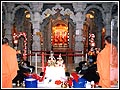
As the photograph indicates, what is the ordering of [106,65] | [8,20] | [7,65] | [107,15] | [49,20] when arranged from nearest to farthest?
1. [7,65]
2. [106,65]
3. [107,15]
4. [8,20]
5. [49,20]

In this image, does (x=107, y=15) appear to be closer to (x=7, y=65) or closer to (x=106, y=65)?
(x=106, y=65)

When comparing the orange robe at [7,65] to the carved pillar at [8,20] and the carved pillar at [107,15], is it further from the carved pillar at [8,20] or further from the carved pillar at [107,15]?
the carved pillar at [107,15]

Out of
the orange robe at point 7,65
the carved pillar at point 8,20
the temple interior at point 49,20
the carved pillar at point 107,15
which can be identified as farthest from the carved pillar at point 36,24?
the orange robe at point 7,65

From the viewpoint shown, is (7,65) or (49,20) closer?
(7,65)

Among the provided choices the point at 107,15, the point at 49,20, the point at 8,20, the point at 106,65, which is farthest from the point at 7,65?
the point at 49,20

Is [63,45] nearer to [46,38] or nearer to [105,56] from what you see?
[46,38]

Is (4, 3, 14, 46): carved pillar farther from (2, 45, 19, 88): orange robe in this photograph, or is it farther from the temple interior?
(2, 45, 19, 88): orange robe

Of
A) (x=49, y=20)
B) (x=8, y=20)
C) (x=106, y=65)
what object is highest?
(x=49, y=20)

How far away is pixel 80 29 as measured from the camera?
1788 centimetres

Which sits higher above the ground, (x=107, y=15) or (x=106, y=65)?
(x=107, y=15)

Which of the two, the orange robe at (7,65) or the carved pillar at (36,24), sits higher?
the carved pillar at (36,24)

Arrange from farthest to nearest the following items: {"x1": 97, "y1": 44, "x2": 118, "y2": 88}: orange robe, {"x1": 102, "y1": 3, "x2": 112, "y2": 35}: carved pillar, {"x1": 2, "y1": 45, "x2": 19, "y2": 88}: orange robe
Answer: {"x1": 102, "y1": 3, "x2": 112, "y2": 35}: carved pillar < {"x1": 97, "y1": 44, "x2": 118, "y2": 88}: orange robe < {"x1": 2, "y1": 45, "x2": 19, "y2": 88}: orange robe

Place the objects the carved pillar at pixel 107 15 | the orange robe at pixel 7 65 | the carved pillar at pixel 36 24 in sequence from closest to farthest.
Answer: the orange robe at pixel 7 65 < the carved pillar at pixel 107 15 < the carved pillar at pixel 36 24

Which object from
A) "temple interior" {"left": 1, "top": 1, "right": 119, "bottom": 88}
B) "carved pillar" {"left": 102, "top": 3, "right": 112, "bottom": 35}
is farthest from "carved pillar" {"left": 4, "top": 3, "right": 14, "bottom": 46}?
"carved pillar" {"left": 102, "top": 3, "right": 112, "bottom": 35}
